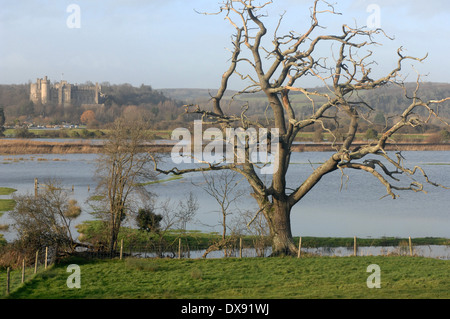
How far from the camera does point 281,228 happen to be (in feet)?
66.3

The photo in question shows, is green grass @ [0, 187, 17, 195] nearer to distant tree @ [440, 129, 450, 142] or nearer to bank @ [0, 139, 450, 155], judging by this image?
bank @ [0, 139, 450, 155]

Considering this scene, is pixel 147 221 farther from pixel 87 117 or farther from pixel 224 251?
pixel 87 117

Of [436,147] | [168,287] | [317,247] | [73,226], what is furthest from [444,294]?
[436,147]

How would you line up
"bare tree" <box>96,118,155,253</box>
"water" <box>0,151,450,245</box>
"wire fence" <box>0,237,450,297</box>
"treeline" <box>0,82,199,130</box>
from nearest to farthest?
"wire fence" <box>0,237,450,297</box> < "bare tree" <box>96,118,155,253</box> < "water" <box>0,151,450,245</box> < "treeline" <box>0,82,199,130</box>

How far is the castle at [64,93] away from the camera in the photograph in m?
123

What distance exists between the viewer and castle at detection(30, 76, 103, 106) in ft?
405

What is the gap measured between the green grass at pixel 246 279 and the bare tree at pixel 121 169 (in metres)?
4.04

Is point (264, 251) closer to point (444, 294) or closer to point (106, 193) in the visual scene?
point (106, 193)

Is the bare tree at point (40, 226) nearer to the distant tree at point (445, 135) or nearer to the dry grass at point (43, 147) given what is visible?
the dry grass at point (43, 147)

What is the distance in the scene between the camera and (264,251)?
902 inches

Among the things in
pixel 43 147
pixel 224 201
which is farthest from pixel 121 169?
pixel 43 147

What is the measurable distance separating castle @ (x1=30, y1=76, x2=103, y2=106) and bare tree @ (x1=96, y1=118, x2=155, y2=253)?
96339 millimetres

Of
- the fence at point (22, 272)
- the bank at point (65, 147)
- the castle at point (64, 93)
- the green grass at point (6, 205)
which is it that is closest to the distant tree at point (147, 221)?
the fence at point (22, 272)

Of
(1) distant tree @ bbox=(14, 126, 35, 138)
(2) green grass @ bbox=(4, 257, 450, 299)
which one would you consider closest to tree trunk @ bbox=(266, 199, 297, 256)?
(2) green grass @ bbox=(4, 257, 450, 299)
